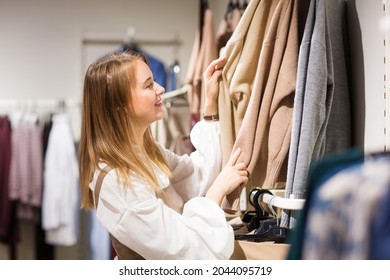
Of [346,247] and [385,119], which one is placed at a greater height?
[385,119]

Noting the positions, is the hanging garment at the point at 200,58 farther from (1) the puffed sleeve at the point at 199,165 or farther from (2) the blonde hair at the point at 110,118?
(2) the blonde hair at the point at 110,118

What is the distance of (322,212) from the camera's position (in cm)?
46

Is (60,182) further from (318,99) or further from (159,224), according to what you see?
(318,99)

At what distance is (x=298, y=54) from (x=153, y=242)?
0.47m

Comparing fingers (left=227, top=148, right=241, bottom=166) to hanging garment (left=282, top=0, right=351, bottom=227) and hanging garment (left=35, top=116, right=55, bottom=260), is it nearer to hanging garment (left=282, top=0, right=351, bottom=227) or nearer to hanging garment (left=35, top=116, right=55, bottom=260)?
hanging garment (left=282, top=0, right=351, bottom=227)

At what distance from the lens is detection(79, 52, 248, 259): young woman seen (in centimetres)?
88

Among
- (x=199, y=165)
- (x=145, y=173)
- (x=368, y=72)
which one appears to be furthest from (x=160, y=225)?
Answer: (x=368, y=72)

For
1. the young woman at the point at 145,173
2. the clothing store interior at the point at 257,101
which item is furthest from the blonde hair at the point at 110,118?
the clothing store interior at the point at 257,101

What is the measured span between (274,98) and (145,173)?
0.30m

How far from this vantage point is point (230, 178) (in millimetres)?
979

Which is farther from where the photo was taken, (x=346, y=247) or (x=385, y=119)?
(x=385, y=119)

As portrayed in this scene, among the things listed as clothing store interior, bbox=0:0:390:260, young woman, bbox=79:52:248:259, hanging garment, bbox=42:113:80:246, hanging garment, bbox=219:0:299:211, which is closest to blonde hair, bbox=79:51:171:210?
young woman, bbox=79:52:248:259

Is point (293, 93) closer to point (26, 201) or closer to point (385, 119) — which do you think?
point (385, 119)
